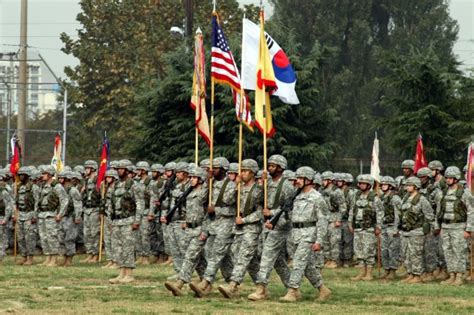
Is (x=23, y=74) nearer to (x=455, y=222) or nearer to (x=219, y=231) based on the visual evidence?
(x=455, y=222)

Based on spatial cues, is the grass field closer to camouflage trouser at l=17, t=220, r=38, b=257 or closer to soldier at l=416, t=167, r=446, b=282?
soldier at l=416, t=167, r=446, b=282

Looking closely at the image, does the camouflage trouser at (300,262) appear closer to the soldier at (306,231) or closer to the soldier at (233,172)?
the soldier at (306,231)

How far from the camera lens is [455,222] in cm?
2416

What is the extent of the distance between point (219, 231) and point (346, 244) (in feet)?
31.9

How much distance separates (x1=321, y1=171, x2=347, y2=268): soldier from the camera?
2923 cm

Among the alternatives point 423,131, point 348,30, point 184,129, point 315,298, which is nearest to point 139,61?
point 348,30

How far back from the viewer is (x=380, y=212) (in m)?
26.1

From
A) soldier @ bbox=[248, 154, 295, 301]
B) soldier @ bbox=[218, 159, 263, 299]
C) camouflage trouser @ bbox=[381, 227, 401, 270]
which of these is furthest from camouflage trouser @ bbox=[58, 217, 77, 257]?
soldier @ bbox=[248, 154, 295, 301]

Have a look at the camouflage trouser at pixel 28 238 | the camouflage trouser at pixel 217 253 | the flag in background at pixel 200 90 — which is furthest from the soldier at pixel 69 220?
the camouflage trouser at pixel 217 253

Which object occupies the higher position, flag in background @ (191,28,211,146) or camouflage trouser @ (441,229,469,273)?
flag in background @ (191,28,211,146)

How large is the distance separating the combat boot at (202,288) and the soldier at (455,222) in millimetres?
5704

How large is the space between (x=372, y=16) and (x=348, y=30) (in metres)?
2.02

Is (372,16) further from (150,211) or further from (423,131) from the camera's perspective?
(150,211)

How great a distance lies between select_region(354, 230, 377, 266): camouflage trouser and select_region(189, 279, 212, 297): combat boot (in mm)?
6229
